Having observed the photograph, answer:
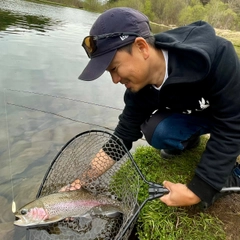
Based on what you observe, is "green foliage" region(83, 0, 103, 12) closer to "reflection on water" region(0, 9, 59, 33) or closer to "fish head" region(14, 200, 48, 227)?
"reflection on water" region(0, 9, 59, 33)

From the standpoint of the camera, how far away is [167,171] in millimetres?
1925

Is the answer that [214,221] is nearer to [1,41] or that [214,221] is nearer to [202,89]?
[202,89]

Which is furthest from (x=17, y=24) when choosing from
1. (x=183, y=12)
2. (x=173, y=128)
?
(x=183, y=12)

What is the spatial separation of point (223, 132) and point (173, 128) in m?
0.37

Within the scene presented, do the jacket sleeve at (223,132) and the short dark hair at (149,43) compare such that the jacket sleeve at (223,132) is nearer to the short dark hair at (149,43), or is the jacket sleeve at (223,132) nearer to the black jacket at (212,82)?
the black jacket at (212,82)

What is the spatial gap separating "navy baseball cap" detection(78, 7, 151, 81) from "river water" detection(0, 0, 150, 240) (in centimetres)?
108

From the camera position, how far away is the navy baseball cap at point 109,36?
50.4 inches

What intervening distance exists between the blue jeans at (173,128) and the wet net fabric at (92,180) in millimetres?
223

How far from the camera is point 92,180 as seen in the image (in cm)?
179

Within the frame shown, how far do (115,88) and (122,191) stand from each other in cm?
308

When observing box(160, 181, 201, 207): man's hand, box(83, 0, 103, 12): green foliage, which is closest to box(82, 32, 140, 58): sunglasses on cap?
box(160, 181, 201, 207): man's hand

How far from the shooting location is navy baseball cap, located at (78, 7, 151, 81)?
4.20 ft

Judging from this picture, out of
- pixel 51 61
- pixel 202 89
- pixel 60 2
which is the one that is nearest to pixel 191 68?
pixel 202 89

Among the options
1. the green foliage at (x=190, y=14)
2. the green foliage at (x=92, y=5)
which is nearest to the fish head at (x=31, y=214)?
the green foliage at (x=190, y=14)
